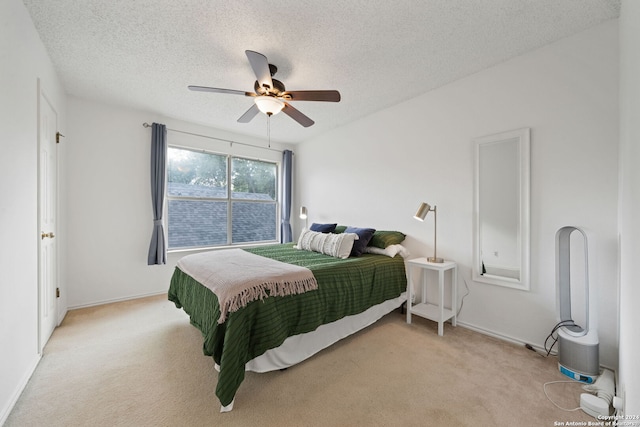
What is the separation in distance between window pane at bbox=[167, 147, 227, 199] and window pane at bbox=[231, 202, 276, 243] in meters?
0.43

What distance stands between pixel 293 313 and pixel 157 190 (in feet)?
9.71

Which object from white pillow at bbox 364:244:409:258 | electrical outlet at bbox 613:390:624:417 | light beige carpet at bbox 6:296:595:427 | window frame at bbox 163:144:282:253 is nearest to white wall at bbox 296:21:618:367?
white pillow at bbox 364:244:409:258

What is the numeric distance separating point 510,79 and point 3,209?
3.99 m

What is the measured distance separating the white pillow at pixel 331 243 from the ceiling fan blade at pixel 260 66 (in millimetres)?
1757

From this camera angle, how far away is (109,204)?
135 inches

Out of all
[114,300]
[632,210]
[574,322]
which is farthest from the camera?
[114,300]

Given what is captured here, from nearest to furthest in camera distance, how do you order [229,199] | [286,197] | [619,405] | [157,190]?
[619,405]
[157,190]
[229,199]
[286,197]

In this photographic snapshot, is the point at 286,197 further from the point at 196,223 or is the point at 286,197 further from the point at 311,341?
the point at 311,341

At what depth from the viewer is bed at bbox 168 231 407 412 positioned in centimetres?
162

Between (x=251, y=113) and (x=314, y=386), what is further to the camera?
(x=251, y=113)

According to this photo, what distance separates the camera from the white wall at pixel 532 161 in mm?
1917

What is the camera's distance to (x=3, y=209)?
1.49m

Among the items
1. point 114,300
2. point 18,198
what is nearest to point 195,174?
point 114,300

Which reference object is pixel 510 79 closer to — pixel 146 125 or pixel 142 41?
pixel 142 41
